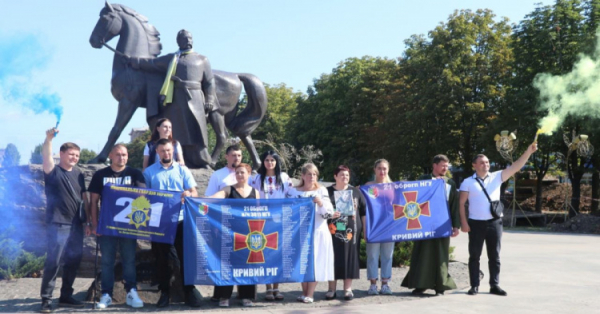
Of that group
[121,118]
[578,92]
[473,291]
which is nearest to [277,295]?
[473,291]

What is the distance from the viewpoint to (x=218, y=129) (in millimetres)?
13477

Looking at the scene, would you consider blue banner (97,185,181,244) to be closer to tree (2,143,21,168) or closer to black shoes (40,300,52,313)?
black shoes (40,300,52,313)

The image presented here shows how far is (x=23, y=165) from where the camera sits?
11000 mm

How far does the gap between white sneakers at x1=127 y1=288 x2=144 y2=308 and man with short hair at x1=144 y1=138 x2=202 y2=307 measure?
243mm

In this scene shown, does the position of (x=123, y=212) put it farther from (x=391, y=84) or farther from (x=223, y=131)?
(x=391, y=84)

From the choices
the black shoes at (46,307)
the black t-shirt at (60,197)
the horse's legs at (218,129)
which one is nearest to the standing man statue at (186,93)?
the horse's legs at (218,129)

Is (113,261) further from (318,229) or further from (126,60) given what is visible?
(126,60)

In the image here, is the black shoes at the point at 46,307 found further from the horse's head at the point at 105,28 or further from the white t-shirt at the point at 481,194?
the horse's head at the point at 105,28

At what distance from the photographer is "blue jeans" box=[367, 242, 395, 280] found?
9336 millimetres

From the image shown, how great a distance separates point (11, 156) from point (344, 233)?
5.67m

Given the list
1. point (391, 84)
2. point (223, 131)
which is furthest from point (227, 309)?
point (391, 84)

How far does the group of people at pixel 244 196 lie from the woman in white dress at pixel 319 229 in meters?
0.01

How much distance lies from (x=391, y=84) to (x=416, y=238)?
3499 centimetres

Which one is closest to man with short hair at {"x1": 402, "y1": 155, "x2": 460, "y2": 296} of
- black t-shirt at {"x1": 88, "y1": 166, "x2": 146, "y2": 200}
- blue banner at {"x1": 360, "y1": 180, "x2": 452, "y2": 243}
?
blue banner at {"x1": 360, "y1": 180, "x2": 452, "y2": 243}
